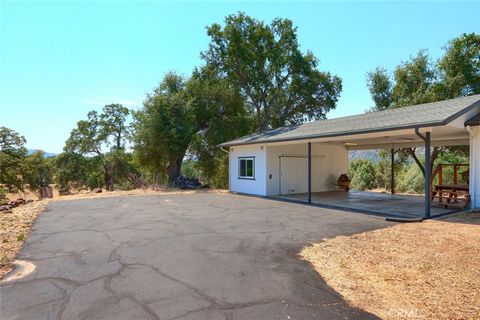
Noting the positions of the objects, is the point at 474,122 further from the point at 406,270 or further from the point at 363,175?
the point at 363,175

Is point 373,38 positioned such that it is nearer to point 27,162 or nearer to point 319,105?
point 319,105

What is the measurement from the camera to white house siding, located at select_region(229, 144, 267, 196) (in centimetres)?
1388

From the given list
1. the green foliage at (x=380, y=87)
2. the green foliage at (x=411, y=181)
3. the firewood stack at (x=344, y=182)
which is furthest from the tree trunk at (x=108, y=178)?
the green foliage at (x=411, y=181)

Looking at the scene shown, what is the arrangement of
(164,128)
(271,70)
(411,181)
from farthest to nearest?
(271,70), (411,181), (164,128)

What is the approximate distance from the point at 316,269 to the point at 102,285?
2.77 m

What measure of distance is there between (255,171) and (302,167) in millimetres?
2433

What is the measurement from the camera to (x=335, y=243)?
18.1 ft

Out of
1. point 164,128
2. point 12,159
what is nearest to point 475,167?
point 164,128

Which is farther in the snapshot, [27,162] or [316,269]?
[27,162]

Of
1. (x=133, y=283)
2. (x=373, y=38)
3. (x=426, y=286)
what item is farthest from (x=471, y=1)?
(x=133, y=283)

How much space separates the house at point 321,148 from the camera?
8828 mm

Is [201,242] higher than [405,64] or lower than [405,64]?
lower

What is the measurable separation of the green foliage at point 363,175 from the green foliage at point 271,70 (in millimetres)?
5207

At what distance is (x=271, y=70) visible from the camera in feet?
75.5
